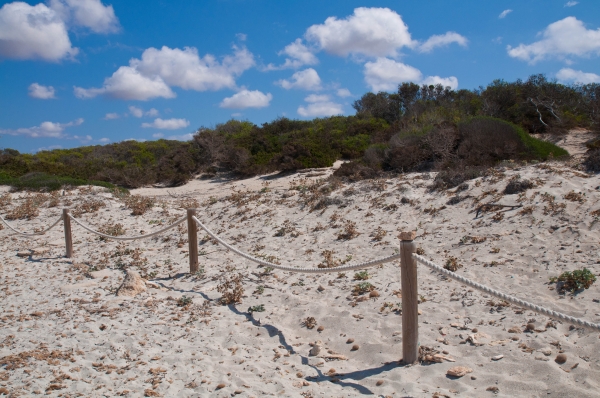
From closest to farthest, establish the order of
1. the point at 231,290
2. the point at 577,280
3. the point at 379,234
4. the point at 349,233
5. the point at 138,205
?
the point at 577,280 → the point at 231,290 → the point at 379,234 → the point at 349,233 → the point at 138,205

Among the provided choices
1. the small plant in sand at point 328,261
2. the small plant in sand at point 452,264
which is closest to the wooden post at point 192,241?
the small plant in sand at point 328,261

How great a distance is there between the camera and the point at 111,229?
36.3 ft

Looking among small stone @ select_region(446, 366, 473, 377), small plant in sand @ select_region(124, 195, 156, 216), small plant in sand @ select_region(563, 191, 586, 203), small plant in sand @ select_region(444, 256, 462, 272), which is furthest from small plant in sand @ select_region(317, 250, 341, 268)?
Result: small plant in sand @ select_region(124, 195, 156, 216)

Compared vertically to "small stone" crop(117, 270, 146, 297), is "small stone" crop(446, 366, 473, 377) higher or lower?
lower

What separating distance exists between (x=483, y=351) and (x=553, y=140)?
493 inches

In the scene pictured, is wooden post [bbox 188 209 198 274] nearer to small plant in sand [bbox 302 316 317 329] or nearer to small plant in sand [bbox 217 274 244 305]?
small plant in sand [bbox 217 274 244 305]

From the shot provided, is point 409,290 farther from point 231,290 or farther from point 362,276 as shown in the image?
point 231,290

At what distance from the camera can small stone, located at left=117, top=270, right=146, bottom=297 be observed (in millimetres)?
6445

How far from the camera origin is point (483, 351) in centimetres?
393

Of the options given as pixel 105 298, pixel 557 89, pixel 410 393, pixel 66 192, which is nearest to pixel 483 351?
pixel 410 393

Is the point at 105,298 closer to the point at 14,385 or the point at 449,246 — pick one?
the point at 14,385

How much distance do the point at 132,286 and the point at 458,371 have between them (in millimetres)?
4712

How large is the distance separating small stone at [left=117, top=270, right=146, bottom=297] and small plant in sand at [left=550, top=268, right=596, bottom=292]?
544 cm

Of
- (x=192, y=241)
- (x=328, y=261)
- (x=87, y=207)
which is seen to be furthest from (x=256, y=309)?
(x=87, y=207)
